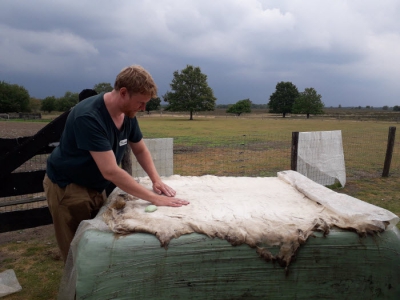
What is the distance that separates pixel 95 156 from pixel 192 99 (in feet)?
183

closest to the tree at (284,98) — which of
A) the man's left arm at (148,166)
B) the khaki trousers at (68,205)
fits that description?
the man's left arm at (148,166)

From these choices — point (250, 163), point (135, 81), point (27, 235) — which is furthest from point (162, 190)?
point (250, 163)

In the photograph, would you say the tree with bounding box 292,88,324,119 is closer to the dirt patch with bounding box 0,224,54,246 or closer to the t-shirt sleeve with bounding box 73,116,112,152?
the dirt patch with bounding box 0,224,54,246

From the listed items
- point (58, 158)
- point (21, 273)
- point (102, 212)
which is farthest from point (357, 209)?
point (21, 273)

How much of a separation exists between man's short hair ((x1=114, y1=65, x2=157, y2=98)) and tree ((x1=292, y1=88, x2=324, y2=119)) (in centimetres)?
7590

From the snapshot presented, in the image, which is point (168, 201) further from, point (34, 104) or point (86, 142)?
point (34, 104)

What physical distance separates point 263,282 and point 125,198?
1.14m

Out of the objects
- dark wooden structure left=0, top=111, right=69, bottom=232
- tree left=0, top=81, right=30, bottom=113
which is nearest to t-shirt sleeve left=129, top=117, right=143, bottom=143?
dark wooden structure left=0, top=111, right=69, bottom=232

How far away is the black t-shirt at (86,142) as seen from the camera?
6.07 ft

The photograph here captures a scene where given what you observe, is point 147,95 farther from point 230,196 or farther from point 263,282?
point 263,282

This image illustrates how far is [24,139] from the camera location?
10.6ft

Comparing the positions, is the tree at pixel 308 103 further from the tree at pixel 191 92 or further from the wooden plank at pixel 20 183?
the wooden plank at pixel 20 183

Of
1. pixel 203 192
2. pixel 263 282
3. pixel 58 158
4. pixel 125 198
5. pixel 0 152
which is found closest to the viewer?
pixel 263 282

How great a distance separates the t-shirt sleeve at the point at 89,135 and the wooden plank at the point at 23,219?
226cm
